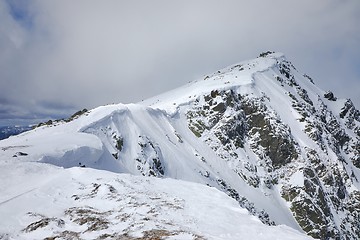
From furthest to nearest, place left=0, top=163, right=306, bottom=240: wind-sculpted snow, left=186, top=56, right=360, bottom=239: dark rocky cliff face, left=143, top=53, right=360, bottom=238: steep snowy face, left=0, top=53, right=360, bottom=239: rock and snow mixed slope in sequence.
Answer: left=143, top=53, right=360, bottom=238: steep snowy face, left=186, top=56, right=360, bottom=239: dark rocky cliff face, left=0, top=53, right=360, bottom=239: rock and snow mixed slope, left=0, top=163, right=306, bottom=240: wind-sculpted snow

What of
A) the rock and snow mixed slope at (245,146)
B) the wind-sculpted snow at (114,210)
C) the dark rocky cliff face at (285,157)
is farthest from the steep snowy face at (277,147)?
the wind-sculpted snow at (114,210)

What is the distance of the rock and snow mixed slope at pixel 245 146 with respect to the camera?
1839 inches

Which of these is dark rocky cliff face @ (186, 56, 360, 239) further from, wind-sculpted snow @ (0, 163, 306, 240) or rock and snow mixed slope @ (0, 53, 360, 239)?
wind-sculpted snow @ (0, 163, 306, 240)

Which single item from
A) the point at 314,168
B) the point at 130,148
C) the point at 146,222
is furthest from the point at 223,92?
the point at 146,222

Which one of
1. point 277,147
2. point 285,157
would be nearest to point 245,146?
point 277,147

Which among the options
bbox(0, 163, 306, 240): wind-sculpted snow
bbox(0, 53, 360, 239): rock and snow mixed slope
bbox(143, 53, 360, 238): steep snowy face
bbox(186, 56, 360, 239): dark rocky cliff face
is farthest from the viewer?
bbox(143, 53, 360, 238): steep snowy face

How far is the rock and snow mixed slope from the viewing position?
4672cm

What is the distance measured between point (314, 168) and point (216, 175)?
27227mm

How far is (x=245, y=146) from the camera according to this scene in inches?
2859

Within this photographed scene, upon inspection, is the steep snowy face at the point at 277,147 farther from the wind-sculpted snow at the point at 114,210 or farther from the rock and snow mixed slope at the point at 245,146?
the wind-sculpted snow at the point at 114,210

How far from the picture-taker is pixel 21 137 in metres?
41.2

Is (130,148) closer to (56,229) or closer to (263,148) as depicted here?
(56,229)

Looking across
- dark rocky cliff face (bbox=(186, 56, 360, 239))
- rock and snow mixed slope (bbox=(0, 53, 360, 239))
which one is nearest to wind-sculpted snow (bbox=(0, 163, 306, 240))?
rock and snow mixed slope (bbox=(0, 53, 360, 239))

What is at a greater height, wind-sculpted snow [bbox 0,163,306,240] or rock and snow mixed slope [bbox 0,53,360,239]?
rock and snow mixed slope [bbox 0,53,360,239]
